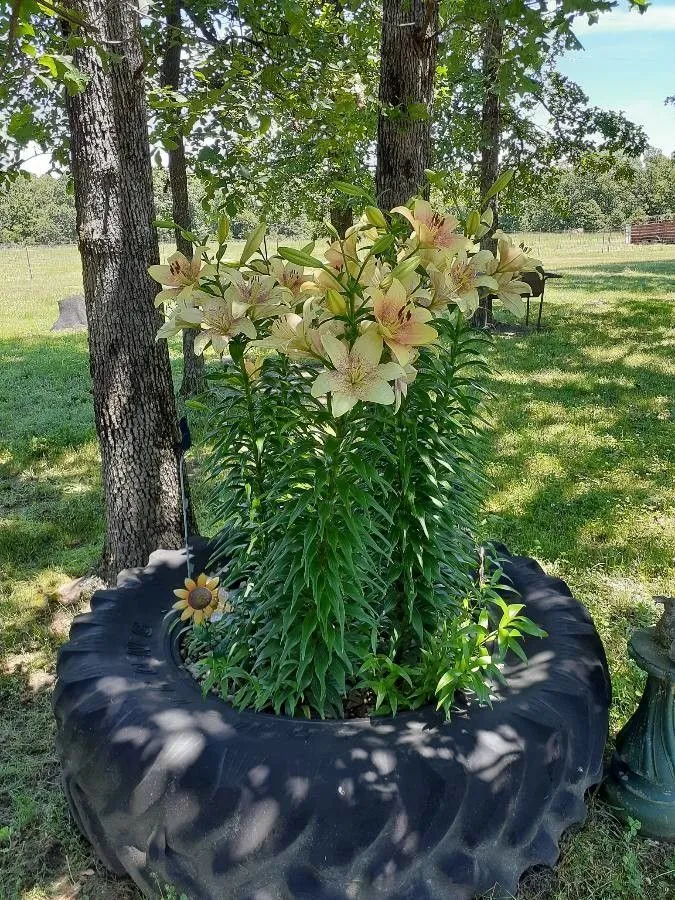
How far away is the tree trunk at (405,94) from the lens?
292 centimetres

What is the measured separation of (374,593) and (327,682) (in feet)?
0.92

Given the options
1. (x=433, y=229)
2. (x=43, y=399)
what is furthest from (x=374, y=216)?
(x=43, y=399)

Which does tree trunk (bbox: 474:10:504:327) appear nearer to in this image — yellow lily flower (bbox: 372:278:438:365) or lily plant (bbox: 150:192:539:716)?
lily plant (bbox: 150:192:539:716)

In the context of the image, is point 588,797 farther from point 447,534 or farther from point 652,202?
point 652,202

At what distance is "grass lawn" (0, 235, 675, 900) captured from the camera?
1894 millimetres

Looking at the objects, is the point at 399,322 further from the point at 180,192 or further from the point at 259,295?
the point at 180,192

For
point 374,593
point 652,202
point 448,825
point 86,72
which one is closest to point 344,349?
point 374,593

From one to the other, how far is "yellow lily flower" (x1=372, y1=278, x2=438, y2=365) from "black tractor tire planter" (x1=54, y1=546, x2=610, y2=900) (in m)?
0.94

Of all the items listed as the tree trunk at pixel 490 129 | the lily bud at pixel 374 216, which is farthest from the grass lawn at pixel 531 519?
the tree trunk at pixel 490 129

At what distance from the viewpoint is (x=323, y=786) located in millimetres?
1494

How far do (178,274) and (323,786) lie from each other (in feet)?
4.17

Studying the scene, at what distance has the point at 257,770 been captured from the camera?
5.03 feet

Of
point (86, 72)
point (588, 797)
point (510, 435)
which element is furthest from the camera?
point (510, 435)

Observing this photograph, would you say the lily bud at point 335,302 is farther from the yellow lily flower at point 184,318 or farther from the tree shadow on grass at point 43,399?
the tree shadow on grass at point 43,399
